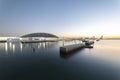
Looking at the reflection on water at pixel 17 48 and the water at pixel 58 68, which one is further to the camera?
the reflection on water at pixel 17 48

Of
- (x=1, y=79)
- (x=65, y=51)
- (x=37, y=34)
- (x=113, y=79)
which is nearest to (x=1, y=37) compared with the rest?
(x=37, y=34)

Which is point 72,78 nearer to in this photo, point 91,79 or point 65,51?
point 91,79

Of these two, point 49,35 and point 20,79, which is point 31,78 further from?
point 49,35

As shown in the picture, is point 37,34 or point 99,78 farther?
point 37,34

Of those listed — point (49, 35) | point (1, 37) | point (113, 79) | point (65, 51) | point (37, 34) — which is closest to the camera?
point (113, 79)

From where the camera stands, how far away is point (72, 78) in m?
6.88

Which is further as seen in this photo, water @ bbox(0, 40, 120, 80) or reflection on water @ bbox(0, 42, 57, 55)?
reflection on water @ bbox(0, 42, 57, 55)

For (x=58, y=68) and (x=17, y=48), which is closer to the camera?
(x=58, y=68)

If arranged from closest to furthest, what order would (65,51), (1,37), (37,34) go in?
(65,51)
(1,37)
(37,34)

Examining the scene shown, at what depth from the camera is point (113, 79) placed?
698 centimetres

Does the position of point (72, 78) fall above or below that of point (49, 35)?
below

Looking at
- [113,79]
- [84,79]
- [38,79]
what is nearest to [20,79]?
[38,79]

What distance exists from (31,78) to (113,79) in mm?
6843

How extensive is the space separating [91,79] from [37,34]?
10916 cm
